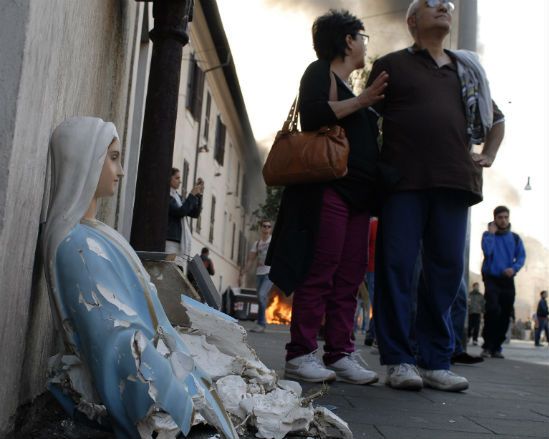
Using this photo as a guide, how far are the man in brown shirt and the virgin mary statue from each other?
7.96 ft

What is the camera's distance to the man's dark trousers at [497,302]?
30.8ft

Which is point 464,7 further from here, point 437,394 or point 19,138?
point 19,138

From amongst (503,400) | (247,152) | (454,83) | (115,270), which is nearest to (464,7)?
(454,83)

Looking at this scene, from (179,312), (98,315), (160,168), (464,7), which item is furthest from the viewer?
(464,7)

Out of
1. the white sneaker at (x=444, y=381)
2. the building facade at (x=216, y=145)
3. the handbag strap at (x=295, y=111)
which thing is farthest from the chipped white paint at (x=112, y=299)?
the building facade at (x=216, y=145)

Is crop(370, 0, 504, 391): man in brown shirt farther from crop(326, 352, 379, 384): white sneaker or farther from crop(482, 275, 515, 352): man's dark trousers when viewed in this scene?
crop(482, 275, 515, 352): man's dark trousers

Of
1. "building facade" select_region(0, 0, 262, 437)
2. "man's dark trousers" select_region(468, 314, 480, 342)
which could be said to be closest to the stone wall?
"building facade" select_region(0, 0, 262, 437)

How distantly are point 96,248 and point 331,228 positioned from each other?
7.85 feet

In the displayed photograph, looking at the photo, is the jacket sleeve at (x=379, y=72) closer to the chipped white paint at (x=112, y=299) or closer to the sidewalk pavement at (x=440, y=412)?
the sidewalk pavement at (x=440, y=412)

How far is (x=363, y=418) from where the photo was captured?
309 cm

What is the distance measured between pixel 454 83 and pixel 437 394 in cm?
175

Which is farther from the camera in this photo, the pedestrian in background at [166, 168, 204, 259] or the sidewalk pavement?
the pedestrian in background at [166, 168, 204, 259]

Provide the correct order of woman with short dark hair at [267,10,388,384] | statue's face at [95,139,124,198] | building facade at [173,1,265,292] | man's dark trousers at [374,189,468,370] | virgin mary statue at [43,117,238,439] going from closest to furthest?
1. virgin mary statue at [43,117,238,439]
2. statue's face at [95,139,124,198]
3. woman with short dark hair at [267,10,388,384]
4. man's dark trousers at [374,189,468,370]
5. building facade at [173,1,265,292]

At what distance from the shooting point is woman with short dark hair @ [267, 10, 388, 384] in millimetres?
4137
